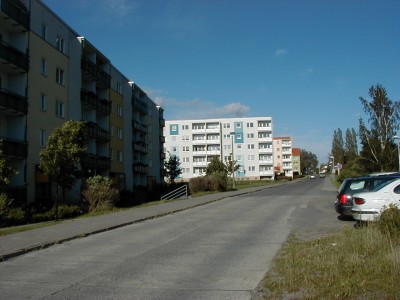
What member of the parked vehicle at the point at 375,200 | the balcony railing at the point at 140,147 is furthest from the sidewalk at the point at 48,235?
the balcony railing at the point at 140,147

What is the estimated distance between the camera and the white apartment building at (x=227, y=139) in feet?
395

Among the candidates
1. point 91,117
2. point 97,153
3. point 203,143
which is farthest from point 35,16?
point 203,143

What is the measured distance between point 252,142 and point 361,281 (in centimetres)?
11472

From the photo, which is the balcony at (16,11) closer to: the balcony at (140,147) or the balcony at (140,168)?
the balcony at (140,147)

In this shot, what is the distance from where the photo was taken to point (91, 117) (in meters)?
41.6

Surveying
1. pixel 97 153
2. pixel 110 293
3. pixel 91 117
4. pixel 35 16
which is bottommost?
pixel 110 293

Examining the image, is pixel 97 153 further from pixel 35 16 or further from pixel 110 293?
pixel 110 293

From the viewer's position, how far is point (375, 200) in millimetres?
13719

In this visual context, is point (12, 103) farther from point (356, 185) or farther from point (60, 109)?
point (356, 185)

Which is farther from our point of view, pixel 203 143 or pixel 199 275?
pixel 203 143

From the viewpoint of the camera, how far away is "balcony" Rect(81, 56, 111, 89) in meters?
38.2

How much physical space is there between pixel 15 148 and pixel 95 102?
1457 centimetres

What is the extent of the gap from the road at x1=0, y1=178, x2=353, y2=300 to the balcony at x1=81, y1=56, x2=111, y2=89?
25.4m

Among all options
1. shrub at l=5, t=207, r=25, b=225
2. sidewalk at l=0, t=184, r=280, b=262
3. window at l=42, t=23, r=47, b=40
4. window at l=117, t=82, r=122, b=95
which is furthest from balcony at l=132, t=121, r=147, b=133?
sidewalk at l=0, t=184, r=280, b=262
